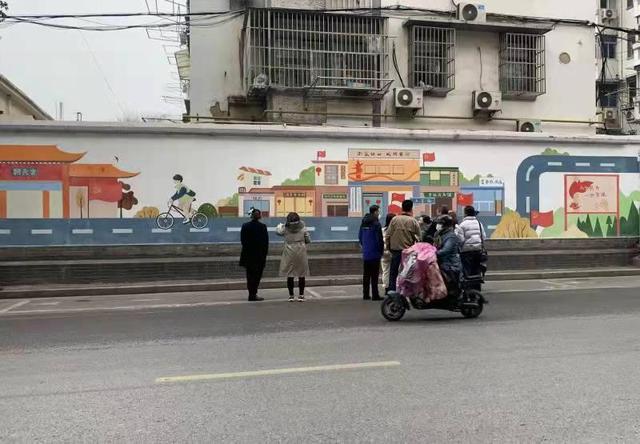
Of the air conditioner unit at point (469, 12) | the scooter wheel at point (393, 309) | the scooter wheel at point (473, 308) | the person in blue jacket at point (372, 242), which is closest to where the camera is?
the scooter wheel at point (393, 309)

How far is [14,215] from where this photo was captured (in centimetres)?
1396

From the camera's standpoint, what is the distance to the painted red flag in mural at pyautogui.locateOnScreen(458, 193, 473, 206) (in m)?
16.1

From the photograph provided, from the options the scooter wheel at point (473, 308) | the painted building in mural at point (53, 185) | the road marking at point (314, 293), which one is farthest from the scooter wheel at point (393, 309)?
the painted building in mural at point (53, 185)

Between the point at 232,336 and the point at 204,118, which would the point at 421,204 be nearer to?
the point at 204,118

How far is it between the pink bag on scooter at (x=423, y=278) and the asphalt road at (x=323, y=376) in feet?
1.40

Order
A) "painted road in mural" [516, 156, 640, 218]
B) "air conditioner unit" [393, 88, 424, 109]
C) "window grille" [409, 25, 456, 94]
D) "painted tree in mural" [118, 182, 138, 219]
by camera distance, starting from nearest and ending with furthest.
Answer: "painted tree in mural" [118, 182, 138, 219] → "painted road in mural" [516, 156, 640, 218] → "air conditioner unit" [393, 88, 424, 109] → "window grille" [409, 25, 456, 94]

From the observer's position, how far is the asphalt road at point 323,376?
4426mm

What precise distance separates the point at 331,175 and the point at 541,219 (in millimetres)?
5970

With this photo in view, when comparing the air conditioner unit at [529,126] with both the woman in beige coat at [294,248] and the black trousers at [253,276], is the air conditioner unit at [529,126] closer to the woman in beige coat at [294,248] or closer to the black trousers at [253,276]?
the woman in beige coat at [294,248]

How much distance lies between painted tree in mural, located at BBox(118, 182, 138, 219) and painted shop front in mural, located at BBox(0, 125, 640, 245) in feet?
0.08

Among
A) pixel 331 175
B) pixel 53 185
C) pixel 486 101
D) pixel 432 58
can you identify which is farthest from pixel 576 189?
pixel 53 185

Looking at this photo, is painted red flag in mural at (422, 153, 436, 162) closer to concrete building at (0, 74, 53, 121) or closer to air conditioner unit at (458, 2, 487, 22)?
air conditioner unit at (458, 2, 487, 22)

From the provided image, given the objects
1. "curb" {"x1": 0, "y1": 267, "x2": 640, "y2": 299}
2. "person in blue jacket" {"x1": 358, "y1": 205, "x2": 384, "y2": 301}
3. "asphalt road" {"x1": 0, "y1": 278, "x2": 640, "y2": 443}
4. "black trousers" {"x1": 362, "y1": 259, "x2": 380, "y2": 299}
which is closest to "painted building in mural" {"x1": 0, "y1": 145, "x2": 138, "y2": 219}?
"curb" {"x1": 0, "y1": 267, "x2": 640, "y2": 299}

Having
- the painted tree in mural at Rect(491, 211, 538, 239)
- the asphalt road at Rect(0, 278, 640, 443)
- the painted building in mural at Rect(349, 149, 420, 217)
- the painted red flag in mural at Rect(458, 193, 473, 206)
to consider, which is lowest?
the asphalt road at Rect(0, 278, 640, 443)
